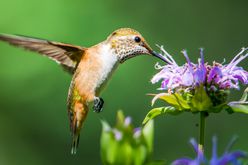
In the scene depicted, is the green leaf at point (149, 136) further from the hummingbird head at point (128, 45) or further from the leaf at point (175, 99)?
the hummingbird head at point (128, 45)

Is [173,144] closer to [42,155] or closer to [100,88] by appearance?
[42,155]

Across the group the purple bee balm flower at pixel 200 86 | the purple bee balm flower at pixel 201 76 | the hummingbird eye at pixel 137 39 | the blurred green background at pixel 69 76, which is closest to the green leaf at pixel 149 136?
the purple bee balm flower at pixel 200 86

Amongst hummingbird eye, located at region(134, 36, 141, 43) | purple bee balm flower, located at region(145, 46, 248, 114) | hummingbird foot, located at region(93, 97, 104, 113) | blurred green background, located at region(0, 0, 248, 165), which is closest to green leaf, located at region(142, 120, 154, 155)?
purple bee balm flower, located at region(145, 46, 248, 114)

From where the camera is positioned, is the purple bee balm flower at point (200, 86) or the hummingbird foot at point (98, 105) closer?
the purple bee balm flower at point (200, 86)

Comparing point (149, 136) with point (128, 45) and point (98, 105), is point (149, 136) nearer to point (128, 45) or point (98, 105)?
point (98, 105)

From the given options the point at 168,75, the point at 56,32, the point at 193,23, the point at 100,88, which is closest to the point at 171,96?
the point at 168,75

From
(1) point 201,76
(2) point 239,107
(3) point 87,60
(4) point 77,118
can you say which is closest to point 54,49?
(3) point 87,60
